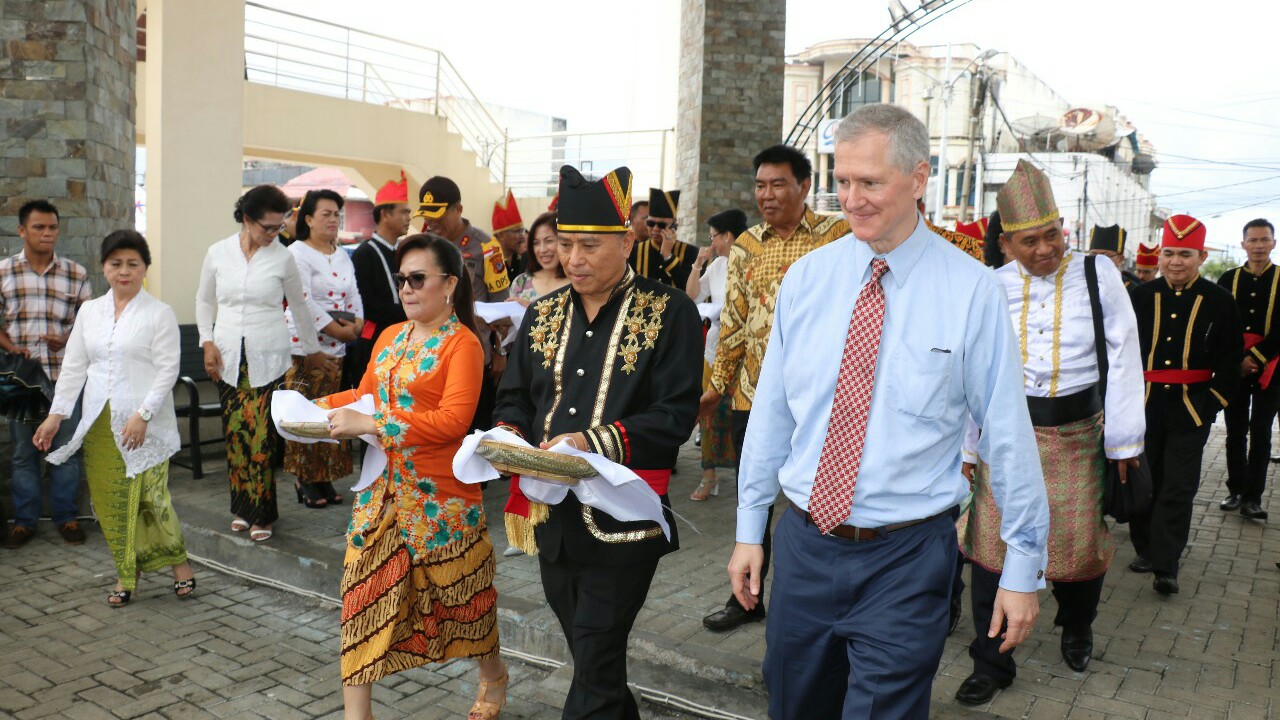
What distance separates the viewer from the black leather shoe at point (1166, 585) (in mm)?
5801

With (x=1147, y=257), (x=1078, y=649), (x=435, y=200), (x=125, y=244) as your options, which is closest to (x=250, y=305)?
(x=125, y=244)

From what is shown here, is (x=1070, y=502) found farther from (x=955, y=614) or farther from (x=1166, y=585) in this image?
(x=1166, y=585)

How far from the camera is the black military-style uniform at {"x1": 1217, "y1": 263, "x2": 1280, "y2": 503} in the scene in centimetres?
807

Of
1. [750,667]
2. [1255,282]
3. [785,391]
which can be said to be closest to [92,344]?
[750,667]

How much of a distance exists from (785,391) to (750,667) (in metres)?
2.04

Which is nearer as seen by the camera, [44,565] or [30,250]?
[44,565]

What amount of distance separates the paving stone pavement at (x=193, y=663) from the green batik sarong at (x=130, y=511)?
10.5 inches

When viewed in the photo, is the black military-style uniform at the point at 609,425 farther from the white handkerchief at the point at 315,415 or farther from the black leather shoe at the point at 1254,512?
the black leather shoe at the point at 1254,512

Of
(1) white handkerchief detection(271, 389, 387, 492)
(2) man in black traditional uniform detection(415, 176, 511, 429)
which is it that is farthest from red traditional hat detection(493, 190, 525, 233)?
(1) white handkerchief detection(271, 389, 387, 492)

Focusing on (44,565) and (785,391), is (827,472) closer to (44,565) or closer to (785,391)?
(785,391)

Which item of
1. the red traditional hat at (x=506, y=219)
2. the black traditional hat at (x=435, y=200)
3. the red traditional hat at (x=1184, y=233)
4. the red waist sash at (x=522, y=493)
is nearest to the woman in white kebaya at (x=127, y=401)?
the black traditional hat at (x=435, y=200)

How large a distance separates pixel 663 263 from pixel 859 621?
6369 mm

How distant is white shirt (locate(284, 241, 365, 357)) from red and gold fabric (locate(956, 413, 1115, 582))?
4.52m

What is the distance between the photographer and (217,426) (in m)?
9.59
